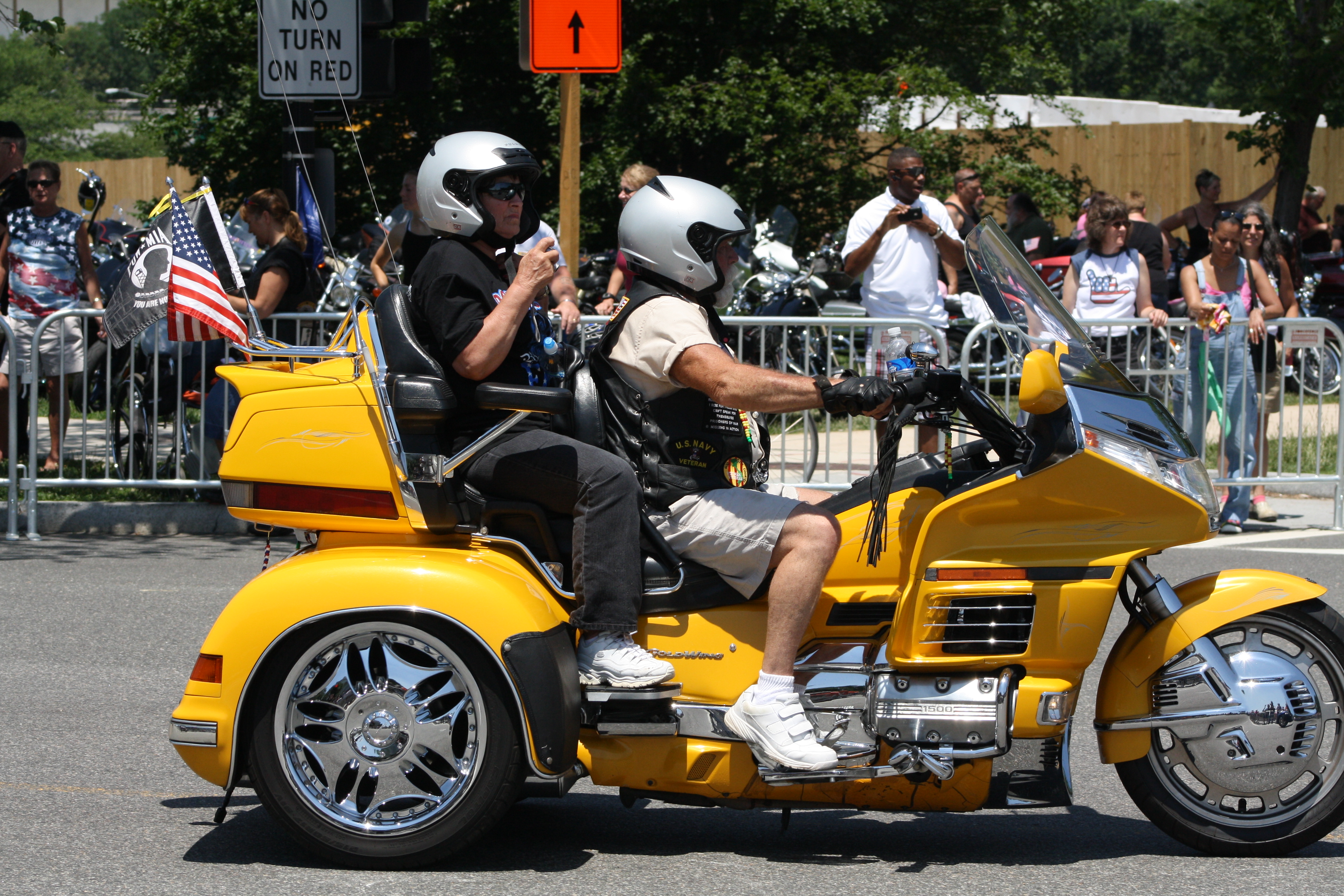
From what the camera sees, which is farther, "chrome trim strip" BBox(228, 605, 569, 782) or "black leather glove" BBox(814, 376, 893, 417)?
"chrome trim strip" BBox(228, 605, 569, 782)

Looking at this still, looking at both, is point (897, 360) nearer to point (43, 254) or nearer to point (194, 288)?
point (194, 288)

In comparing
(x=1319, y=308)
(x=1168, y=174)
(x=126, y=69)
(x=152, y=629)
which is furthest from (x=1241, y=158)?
(x=126, y=69)

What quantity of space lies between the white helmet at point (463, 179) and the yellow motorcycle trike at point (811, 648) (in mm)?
284

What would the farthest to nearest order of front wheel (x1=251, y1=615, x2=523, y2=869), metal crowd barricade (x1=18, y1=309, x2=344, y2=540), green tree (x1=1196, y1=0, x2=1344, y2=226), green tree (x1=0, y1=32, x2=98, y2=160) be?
green tree (x1=0, y1=32, x2=98, y2=160), green tree (x1=1196, y1=0, x2=1344, y2=226), metal crowd barricade (x1=18, y1=309, x2=344, y2=540), front wheel (x1=251, y1=615, x2=523, y2=869)

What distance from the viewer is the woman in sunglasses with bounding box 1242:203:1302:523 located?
9523mm

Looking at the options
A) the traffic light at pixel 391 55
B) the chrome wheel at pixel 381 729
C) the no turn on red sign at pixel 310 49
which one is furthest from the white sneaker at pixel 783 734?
the traffic light at pixel 391 55

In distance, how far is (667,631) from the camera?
414 cm

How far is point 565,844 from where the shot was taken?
4.36 m

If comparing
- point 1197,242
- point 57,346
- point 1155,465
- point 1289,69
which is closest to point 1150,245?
point 1197,242

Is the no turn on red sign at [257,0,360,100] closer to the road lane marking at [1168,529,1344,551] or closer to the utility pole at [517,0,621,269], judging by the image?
the utility pole at [517,0,621,269]

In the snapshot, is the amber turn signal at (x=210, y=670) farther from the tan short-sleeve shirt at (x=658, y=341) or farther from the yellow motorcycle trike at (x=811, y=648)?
the tan short-sleeve shirt at (x=658, y=341)

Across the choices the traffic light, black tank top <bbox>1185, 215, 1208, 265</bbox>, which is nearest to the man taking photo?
the traffic light

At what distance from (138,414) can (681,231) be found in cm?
601

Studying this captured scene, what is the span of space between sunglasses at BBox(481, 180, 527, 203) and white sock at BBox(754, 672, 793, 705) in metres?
1.48
